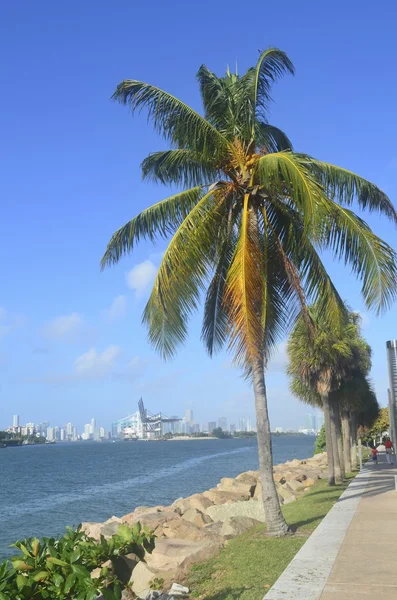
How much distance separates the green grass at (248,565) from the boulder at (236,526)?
0.31 metres

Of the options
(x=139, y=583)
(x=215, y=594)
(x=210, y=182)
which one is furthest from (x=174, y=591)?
(x=210, y=182)

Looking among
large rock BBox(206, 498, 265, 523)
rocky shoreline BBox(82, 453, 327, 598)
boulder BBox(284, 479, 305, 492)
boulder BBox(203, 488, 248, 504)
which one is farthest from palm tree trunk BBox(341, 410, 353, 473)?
large rock BBox(206, 498, 265, 523)

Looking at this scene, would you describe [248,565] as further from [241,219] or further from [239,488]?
[239,488]

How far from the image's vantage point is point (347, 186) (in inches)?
481

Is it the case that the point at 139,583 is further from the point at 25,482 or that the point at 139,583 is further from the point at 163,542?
the point at 25,482

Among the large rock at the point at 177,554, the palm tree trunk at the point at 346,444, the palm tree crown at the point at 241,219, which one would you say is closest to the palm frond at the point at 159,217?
the palm tree crown at the point at 241,219

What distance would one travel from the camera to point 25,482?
53.7 m

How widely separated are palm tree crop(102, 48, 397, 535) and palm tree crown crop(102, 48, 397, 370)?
0.02 m

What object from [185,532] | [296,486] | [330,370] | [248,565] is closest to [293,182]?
[248,565]

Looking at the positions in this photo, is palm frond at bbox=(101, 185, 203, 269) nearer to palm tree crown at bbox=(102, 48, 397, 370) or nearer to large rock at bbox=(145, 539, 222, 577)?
palm tree crown at bbox=(102, 48, 397, 370)

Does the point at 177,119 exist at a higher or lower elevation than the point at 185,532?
higher

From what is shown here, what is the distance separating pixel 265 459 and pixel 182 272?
12.5 ft

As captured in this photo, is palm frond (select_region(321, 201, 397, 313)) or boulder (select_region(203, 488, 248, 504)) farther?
boulder (select_region(203, 488, 248, 504))

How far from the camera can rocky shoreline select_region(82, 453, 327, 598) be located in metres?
9.62
